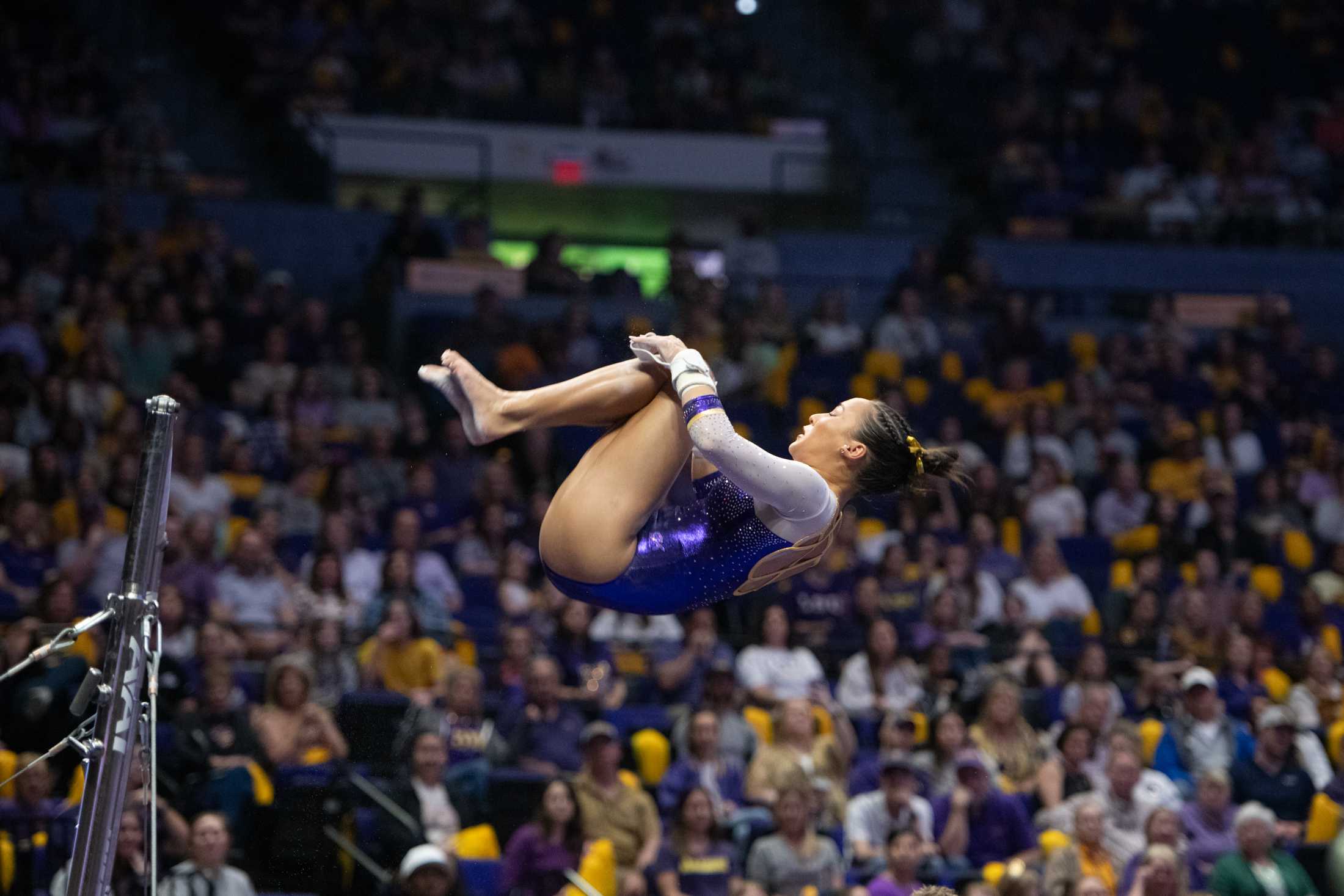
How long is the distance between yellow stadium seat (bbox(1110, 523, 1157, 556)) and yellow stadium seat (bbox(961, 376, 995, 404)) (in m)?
1.79

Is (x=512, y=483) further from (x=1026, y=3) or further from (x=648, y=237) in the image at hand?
(x=1026, y=3)

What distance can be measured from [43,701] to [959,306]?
8854mm

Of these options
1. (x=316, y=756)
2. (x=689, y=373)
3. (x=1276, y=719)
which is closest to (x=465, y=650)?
Answer: (x=316, y=756)

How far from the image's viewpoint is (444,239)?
43.4 feet

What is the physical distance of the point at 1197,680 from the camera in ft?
28.8

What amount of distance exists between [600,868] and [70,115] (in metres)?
9.76

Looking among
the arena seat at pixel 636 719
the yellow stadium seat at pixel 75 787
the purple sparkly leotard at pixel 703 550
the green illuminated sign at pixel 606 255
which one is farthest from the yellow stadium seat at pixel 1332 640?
the green illuminated sign at pixel 606 255

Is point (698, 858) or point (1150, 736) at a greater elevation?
point (1150, 736)

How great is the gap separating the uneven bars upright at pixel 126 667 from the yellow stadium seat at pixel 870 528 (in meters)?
7.25

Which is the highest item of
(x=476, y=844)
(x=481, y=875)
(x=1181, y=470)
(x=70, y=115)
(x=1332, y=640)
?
(x=70, y=115)

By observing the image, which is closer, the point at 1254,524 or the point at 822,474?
the point at 822,474

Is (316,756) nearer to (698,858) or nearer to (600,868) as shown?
(600,868)

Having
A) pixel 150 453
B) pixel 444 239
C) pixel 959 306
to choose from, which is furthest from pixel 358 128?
pixel 150 453

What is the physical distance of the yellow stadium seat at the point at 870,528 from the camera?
35.6ft
